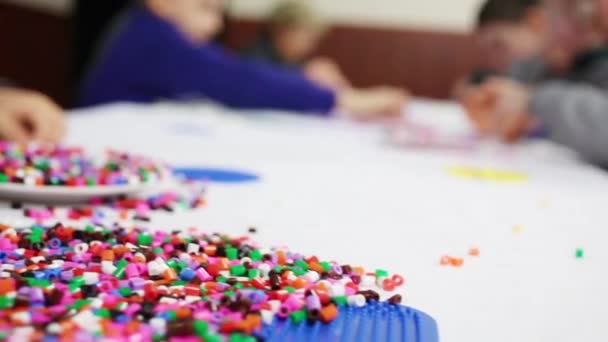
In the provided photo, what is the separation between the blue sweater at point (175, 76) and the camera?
1546 millimetres

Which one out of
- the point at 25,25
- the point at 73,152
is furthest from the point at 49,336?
the point at 25,25

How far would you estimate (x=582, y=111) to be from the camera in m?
1.11

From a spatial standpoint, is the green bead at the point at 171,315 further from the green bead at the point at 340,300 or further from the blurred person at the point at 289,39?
the blurred person at the point at 289,39

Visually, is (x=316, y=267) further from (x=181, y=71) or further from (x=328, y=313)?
(x=181, y=71)

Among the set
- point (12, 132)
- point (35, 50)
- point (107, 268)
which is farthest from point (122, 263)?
point (35, 50)

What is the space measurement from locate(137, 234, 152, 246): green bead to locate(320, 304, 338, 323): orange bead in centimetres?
17

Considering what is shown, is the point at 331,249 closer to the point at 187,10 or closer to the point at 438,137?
the point at 438,137

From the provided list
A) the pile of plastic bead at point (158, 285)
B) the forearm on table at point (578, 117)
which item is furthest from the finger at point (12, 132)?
the forearm on table at point (578, 117)

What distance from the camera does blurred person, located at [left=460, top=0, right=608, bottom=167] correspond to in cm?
109

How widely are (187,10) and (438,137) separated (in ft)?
2.08

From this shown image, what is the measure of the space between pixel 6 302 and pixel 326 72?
2300 millimetres

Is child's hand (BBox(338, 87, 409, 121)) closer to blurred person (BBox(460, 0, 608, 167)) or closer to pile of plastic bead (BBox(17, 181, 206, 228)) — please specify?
blurred person (BBox(460, 0, 608, 167))

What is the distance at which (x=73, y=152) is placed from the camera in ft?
2.47

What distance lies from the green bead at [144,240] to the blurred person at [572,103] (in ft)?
2.55
